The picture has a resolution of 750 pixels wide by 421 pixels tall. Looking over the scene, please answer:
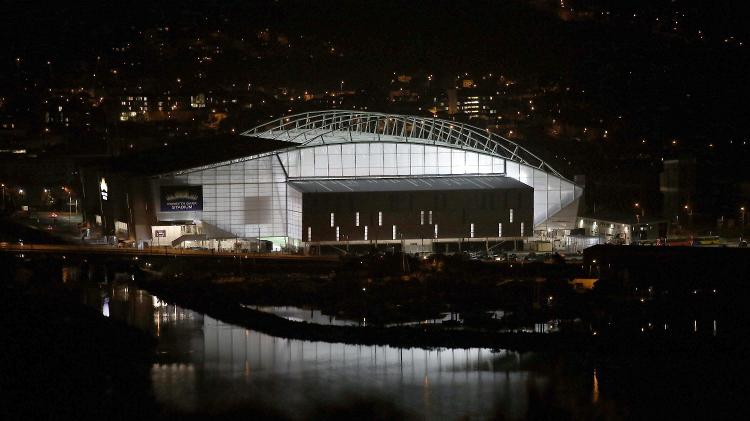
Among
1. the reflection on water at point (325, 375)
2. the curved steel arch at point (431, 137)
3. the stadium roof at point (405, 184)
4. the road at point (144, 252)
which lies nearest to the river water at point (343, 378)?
the reflection on water at point (325, 375)

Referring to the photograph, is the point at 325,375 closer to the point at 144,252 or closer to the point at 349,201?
the point at 349,201

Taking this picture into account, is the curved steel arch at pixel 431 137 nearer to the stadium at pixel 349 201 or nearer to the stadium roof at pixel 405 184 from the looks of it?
the stadium at pixel 349 201

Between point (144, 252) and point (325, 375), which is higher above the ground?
point (144, 252)

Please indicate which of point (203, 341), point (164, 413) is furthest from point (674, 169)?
point (164, 413)

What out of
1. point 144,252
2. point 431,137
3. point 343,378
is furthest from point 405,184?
point 343,378

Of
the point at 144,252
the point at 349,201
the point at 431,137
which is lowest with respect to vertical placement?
the point at 144,252

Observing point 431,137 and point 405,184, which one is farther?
point 431,137

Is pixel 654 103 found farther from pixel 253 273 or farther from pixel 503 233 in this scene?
pixel 253 273

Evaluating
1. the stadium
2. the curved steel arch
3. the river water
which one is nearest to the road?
the stadium
